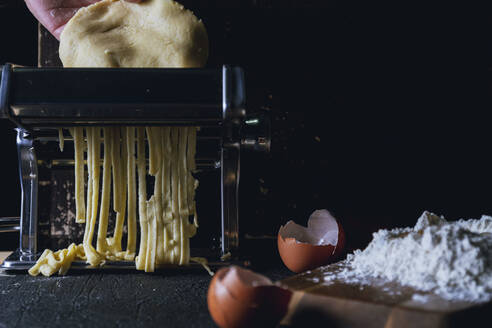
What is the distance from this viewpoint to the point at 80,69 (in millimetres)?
885

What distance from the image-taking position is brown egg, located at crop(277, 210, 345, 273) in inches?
38.8

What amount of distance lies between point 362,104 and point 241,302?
2.89 feet

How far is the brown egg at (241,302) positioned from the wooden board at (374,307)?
5 centimetres

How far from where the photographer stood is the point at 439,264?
0.72 metres

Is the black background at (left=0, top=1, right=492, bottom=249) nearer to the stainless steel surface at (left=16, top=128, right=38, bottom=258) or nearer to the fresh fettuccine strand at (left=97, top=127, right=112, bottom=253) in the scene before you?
the fresh fettuccine strand at (left=97, top=127, right=112, bottom=253)

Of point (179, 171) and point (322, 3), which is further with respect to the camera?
point (322, 3)

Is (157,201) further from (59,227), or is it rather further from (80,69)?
(59,227)

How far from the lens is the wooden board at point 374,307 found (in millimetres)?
626

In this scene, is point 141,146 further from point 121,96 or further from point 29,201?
point 29,201

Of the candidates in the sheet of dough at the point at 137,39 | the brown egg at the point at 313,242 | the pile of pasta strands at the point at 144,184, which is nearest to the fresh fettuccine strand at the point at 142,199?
the pile of pasta strands at the point at 144,184

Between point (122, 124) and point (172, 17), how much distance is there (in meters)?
0.26

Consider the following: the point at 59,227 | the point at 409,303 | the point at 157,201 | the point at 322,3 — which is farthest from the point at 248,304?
the point at 322,3

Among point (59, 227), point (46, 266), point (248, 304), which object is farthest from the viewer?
point (59, 227)

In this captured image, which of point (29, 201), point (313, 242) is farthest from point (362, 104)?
point (29, 201)
